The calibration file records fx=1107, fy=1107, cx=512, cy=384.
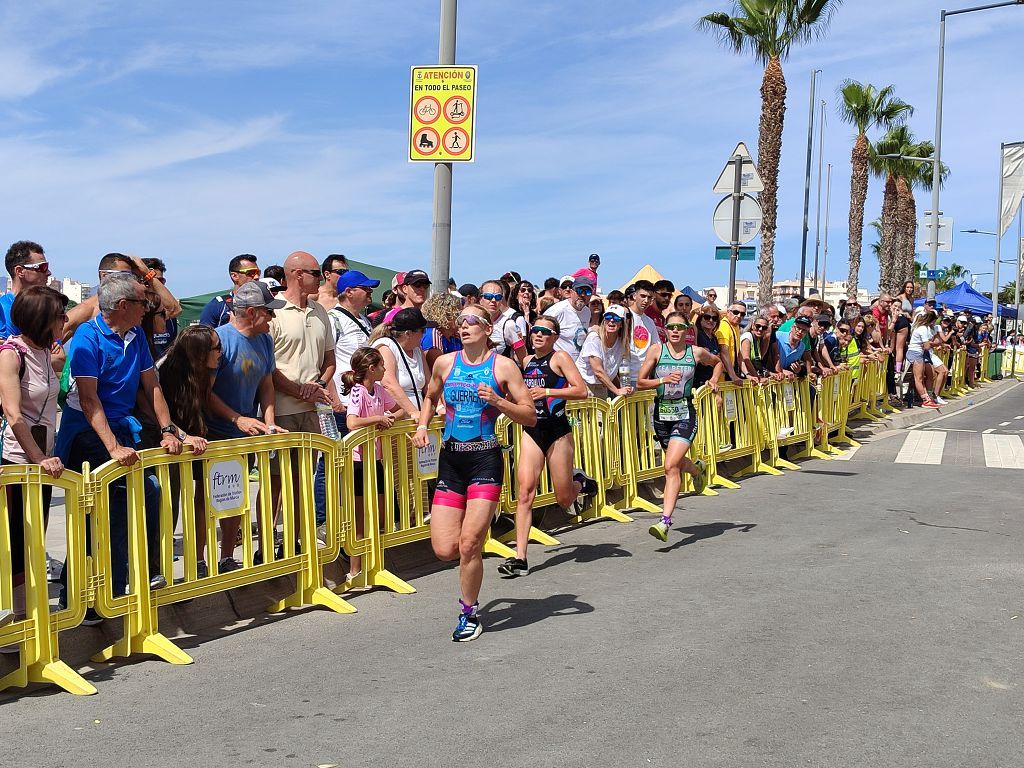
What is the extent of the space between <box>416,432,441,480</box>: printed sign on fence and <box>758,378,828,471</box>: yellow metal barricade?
6.34 m

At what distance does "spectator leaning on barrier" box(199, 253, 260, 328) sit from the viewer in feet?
31.3

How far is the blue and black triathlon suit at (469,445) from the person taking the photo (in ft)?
20.7

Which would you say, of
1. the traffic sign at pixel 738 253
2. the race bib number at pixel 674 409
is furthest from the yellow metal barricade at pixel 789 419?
the race bib number at pixel 674 409

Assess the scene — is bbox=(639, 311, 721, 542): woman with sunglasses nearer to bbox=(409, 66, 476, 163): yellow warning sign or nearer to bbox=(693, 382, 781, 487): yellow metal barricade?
bbox=(693, 382, 781, 487): yellow metal barricade

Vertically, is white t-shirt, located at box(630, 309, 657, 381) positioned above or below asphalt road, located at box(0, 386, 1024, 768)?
above

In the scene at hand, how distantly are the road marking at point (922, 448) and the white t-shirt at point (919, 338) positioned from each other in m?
3.81

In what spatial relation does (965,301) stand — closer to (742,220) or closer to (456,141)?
(742,220)

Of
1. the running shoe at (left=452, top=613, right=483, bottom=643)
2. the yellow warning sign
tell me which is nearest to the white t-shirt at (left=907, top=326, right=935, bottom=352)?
the yellow warning sign

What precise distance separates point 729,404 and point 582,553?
14.9 feet

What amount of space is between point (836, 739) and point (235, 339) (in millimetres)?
4337

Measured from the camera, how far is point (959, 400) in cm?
2391

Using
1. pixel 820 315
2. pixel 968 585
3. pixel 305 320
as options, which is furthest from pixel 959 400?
pixel 305 320

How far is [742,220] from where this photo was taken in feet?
43.3

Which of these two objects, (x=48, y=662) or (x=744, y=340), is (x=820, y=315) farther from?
(x=48, y=662)
